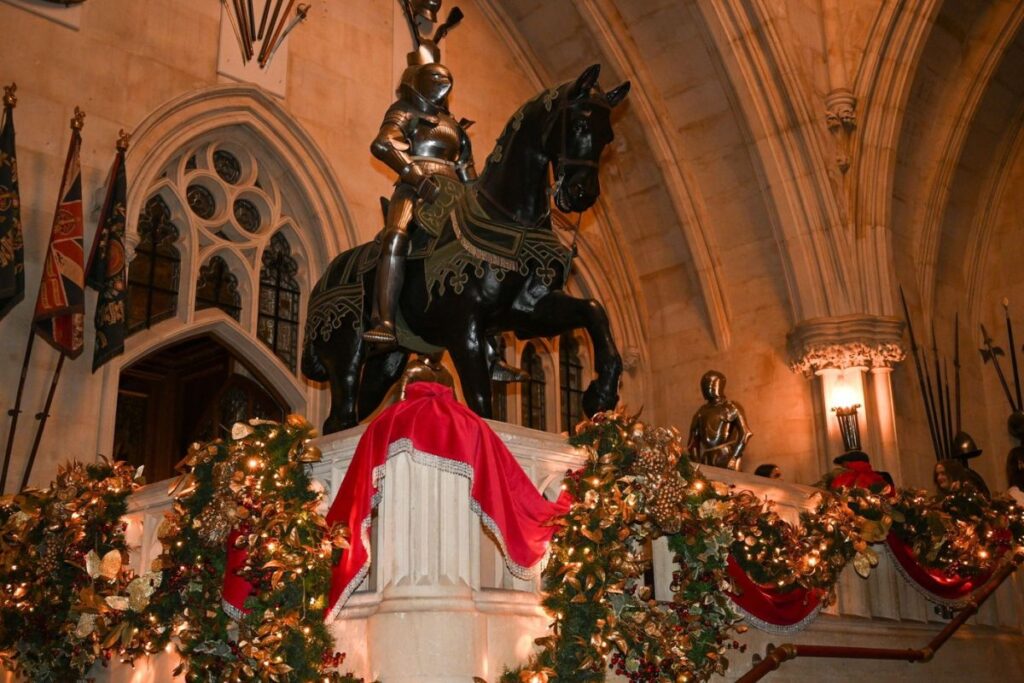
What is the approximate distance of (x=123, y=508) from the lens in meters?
7.32

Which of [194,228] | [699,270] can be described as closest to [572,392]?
[699,270]

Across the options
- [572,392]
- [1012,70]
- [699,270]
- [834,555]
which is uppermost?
[1012,70]

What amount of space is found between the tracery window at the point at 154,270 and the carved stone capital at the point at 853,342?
21.8 feet

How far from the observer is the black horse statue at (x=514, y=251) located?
721 cm

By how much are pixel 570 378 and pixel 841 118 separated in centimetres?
427

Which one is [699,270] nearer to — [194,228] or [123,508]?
[194,228]

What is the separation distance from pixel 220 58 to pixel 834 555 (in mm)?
7459

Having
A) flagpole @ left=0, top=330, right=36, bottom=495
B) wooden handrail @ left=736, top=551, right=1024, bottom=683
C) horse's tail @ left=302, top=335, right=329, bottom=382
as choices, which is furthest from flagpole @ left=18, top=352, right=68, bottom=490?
wooden handrail @ left=736, top=551, right=1024, bottom=683

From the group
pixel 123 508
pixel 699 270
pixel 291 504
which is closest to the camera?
pixel 291 504

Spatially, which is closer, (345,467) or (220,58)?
(345,467)

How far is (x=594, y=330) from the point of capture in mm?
7078

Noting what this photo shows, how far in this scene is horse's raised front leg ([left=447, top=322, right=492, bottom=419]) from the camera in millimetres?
7148

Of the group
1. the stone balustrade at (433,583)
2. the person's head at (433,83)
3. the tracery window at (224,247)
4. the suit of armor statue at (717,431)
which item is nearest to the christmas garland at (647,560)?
the stone balustrade at (433,583)

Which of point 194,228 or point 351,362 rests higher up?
point 194,228
